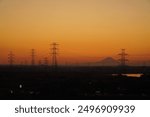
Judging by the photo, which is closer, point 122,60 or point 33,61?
point 122,60

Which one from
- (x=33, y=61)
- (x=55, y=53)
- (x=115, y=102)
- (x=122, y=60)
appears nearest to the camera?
(x=115, y=102)

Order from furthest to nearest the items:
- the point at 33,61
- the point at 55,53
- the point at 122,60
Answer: the point at 33,61, the point at 122,60, the point at 55,53

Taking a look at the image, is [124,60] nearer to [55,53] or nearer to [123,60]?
Answer: [123,60]

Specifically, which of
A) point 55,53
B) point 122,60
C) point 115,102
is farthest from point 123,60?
point 115,102

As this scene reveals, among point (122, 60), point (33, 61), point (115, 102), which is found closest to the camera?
point (115, 102)

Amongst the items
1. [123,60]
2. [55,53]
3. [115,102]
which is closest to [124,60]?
[123,60]

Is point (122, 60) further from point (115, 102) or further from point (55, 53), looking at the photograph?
point (115, 102)

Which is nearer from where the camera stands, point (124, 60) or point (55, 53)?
point (55, 53)

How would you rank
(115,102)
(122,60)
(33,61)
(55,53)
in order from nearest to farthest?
(115,102) < (55,53) < (122,60) < (33,61)

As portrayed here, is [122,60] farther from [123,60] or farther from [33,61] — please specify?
[33,61]
